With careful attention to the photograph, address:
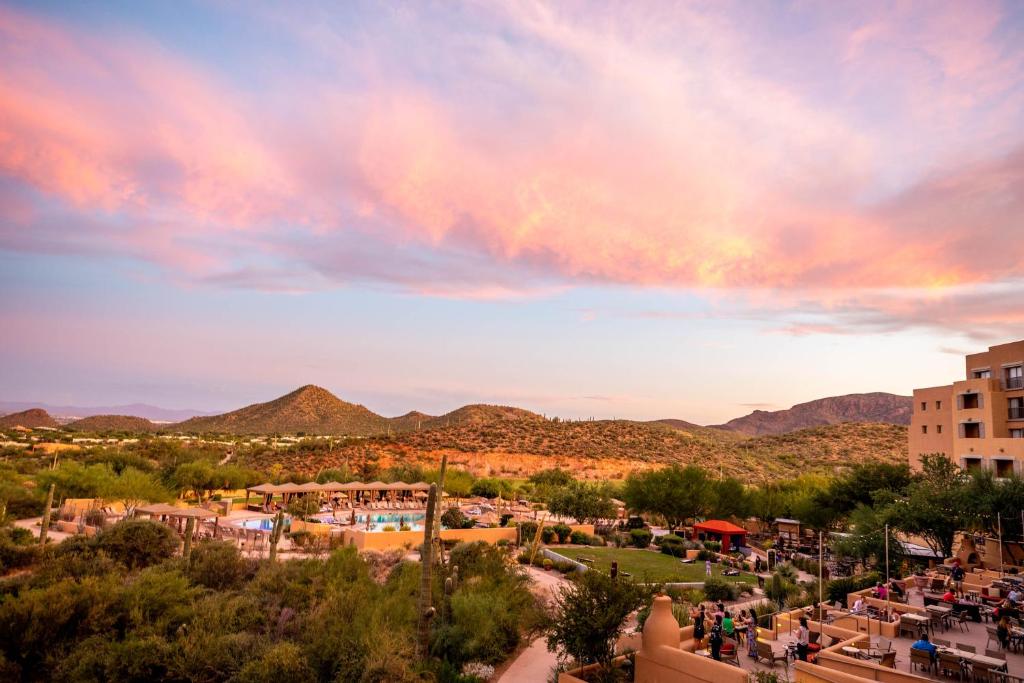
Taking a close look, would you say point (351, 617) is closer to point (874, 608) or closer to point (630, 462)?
point (874, 608)

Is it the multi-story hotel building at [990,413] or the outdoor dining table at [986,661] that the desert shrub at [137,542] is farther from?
the multi-story hotel building at [990,413]

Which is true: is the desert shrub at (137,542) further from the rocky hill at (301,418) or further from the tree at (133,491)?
the rocky hill at (301,418)

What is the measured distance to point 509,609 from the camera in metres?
19.3

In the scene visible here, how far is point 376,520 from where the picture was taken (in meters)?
38.4

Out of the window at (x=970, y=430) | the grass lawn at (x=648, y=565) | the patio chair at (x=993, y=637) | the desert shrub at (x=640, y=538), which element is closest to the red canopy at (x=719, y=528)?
the desert shrub at (x=640, y=538)

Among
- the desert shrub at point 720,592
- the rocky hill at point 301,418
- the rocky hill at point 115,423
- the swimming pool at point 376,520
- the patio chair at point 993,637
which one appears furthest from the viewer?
the rocky hill at point 115,423

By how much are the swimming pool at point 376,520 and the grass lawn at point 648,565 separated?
9.23 m

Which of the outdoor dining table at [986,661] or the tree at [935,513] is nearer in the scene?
the outdoor dining table at [986,661]

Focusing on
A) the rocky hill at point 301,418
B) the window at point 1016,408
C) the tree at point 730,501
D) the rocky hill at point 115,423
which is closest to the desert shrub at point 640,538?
the tree at point 730,501

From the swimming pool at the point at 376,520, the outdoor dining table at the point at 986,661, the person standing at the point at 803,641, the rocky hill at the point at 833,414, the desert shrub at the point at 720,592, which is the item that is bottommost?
the swimming pool at the point at 376,520

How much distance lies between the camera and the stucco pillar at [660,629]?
14.0 m

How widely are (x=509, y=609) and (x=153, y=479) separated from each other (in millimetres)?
32402

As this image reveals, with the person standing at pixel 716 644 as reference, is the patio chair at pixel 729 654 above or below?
below

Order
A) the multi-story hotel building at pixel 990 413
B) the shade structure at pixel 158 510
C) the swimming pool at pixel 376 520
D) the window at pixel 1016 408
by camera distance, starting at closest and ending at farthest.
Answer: the shade structure at pixel 158 510
the swimming pool at pixel 376 520
the multi-story hotel building at pixel 990 413
the window at pixel 1016 408
